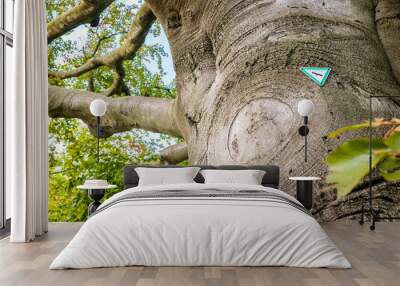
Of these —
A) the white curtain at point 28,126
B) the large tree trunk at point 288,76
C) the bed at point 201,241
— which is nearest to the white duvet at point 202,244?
the bed at point 201,241

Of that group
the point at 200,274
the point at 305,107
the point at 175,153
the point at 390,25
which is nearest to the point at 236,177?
the point at 305,107

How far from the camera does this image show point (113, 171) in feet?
20.4

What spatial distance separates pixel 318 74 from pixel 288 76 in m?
0.30

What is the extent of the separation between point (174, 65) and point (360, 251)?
305 centimetres

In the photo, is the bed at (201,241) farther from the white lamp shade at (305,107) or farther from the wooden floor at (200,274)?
the white lamp shade at (305,107)

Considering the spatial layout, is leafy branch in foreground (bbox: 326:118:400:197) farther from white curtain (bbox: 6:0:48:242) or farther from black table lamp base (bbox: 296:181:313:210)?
black table lamp base (bbox: 296:181:313:210)

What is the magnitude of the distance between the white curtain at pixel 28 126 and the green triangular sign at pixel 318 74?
2618mm

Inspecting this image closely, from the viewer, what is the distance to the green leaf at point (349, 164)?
1.64 ft

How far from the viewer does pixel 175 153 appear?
6.13 m

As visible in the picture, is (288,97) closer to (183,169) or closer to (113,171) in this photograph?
(183,169)

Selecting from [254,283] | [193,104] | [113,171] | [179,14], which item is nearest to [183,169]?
[193,104]

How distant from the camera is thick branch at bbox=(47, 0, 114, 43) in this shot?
6.21m

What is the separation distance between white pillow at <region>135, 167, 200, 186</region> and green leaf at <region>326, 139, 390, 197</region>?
443 cm

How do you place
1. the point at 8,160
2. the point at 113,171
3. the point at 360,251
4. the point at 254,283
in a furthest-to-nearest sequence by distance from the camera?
the point at 113,171
the point at 8,160
the point at 360,251
the point at 254,283
